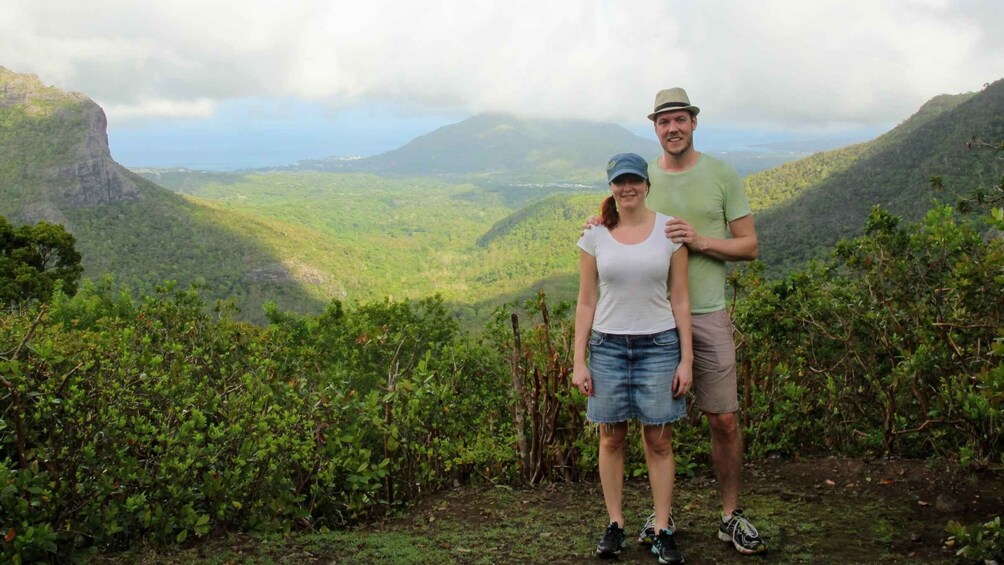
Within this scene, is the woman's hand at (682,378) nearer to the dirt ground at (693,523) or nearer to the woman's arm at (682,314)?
the woman's arm at (682,314)

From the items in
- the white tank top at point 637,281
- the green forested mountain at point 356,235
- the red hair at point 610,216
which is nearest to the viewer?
the white tank top at point 637,281

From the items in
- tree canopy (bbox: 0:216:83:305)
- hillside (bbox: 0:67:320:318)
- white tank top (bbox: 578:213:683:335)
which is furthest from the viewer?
hillside (bbox: 0:67:320:318)

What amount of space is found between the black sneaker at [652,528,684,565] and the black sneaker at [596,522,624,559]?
14 centimetres

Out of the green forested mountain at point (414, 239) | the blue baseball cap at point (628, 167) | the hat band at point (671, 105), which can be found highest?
the hat band at point (671, 105)

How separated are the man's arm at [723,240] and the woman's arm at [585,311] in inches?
12.9

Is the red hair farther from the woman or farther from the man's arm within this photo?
the man's arm

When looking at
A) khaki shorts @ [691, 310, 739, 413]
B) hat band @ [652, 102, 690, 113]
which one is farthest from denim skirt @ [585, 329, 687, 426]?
hat band @ [652, 102, 690, 113]

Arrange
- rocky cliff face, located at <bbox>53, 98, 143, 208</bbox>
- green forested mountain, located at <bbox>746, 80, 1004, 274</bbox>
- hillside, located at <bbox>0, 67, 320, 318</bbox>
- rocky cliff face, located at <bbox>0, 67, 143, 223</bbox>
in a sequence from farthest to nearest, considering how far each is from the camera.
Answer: rocky cliff face, located at <bbox>53, 98, 143, 208</bbox> < rocky cliff face, located at <bbox>0, 67, 143, 223</bbox> < hillside, located at <bbox>0, 67, 320, 318</bbox> < green forested mountain, located at <bbox>746, 80, 1004, 274</bbox>

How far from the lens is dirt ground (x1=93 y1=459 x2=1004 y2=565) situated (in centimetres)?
295

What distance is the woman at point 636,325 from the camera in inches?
111

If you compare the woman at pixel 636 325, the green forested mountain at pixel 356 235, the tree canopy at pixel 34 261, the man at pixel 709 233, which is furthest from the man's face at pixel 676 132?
the green forested mountain at pixel 356 235

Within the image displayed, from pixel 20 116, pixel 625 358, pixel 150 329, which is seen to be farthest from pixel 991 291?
pixel 20 116

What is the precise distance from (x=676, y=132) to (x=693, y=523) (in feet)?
5.50

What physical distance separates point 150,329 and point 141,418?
2070 millimetres
